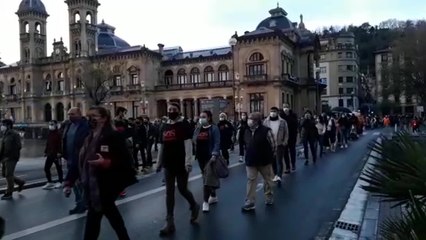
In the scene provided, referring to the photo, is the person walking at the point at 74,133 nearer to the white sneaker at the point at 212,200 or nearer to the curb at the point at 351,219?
the white sneaker at the point at 212,200

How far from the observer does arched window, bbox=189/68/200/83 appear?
228 feet

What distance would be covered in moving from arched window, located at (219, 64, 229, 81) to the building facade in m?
38.2

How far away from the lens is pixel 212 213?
834cm

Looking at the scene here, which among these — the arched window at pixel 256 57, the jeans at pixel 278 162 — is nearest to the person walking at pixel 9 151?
the jeans at pixel 278 162

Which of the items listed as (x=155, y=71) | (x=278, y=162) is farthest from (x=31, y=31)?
(x=278, y=162)

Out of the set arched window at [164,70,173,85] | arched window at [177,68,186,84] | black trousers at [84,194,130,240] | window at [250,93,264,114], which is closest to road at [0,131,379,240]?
black trousers at [84,194,130,240]

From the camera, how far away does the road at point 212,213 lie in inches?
275

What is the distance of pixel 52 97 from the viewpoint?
7875cm

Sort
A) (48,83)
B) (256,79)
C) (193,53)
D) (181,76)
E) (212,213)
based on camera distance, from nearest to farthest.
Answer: (212,213), (256,79), (181,76), (193,53), (48,83)

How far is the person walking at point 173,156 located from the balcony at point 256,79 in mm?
52779

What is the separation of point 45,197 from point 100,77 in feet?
156

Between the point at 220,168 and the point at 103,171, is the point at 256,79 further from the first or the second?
the point at 103,171

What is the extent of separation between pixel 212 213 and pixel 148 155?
8774 mm

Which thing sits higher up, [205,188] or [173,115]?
[173,115]
